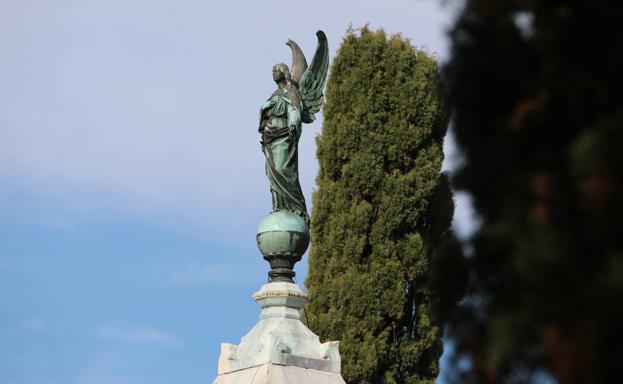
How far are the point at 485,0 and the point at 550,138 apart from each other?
628 millimetres

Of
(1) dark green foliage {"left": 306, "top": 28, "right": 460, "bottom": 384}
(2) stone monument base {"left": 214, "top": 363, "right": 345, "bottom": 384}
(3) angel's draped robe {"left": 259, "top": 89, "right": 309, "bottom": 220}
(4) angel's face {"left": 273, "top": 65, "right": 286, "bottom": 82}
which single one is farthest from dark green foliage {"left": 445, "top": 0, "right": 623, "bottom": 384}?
(1) dark green foliage {"left": 306, "top": 28, "right": 460, "bottom": 384}

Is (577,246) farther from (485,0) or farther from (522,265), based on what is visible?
(485,0)

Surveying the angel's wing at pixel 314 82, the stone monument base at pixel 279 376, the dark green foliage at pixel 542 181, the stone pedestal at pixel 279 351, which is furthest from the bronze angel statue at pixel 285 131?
the dark green foliage at pixel 542 181

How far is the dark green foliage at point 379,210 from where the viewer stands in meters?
18.3

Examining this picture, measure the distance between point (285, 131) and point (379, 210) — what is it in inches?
242

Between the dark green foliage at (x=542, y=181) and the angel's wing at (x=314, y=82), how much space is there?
822cm

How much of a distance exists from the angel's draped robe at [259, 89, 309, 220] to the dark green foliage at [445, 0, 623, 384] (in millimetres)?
7658

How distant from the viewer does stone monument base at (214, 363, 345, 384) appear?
12.2m

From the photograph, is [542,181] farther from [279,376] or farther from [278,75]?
[278,75]

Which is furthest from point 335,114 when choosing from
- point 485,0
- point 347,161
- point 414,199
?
point 485,0

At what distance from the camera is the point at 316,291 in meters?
19.0

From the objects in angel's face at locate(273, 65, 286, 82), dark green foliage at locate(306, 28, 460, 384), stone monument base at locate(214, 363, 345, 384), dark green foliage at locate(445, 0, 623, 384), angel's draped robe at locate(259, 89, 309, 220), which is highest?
dark green foliage at locate(306, 28, 460, 384)

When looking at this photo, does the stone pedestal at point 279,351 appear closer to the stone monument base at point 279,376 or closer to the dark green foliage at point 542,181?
the stone monument base at point 279,376

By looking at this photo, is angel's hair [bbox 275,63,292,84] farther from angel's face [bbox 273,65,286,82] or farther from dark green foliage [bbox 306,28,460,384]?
dark green foliage [bbox 306,28,460,384]
